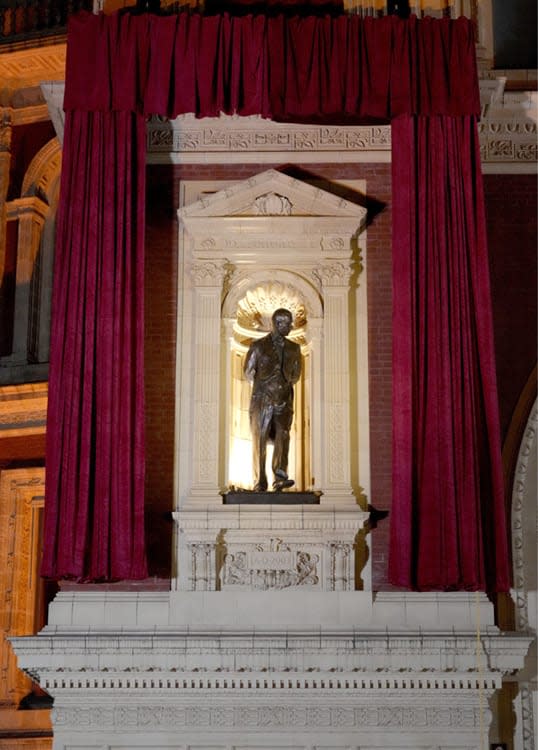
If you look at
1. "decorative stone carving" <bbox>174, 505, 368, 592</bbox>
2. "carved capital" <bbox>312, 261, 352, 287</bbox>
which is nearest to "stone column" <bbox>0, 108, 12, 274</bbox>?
"carved capital" <bbox>312, 261, 352, 287</bbox>

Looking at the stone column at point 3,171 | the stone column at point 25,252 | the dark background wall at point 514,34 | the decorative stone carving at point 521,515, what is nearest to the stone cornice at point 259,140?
the dark background wall at point 514,34

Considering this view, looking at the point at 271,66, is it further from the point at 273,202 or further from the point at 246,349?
the point at 246,349

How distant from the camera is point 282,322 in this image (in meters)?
12.8

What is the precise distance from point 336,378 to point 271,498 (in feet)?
4.58

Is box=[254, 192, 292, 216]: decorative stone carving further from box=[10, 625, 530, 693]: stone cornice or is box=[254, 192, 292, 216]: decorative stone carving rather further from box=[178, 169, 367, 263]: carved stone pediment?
box=[10, 625, 530, 693]: stone cornice

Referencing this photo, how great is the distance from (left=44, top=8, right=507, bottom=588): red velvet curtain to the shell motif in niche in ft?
4.01

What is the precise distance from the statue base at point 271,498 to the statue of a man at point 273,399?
0.13 m

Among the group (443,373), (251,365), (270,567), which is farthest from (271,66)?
(270,567)

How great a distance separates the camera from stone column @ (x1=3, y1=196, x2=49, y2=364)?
60.4 ft

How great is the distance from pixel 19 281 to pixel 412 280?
8.00 metres

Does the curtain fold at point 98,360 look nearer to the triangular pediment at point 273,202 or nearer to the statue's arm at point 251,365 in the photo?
the triangular pediment at point 273,202

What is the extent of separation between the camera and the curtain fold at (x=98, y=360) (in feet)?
39.0

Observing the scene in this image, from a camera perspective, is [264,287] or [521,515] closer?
[521,515]

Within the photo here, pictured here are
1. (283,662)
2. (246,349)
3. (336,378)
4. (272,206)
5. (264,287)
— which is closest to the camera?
(283,662)
